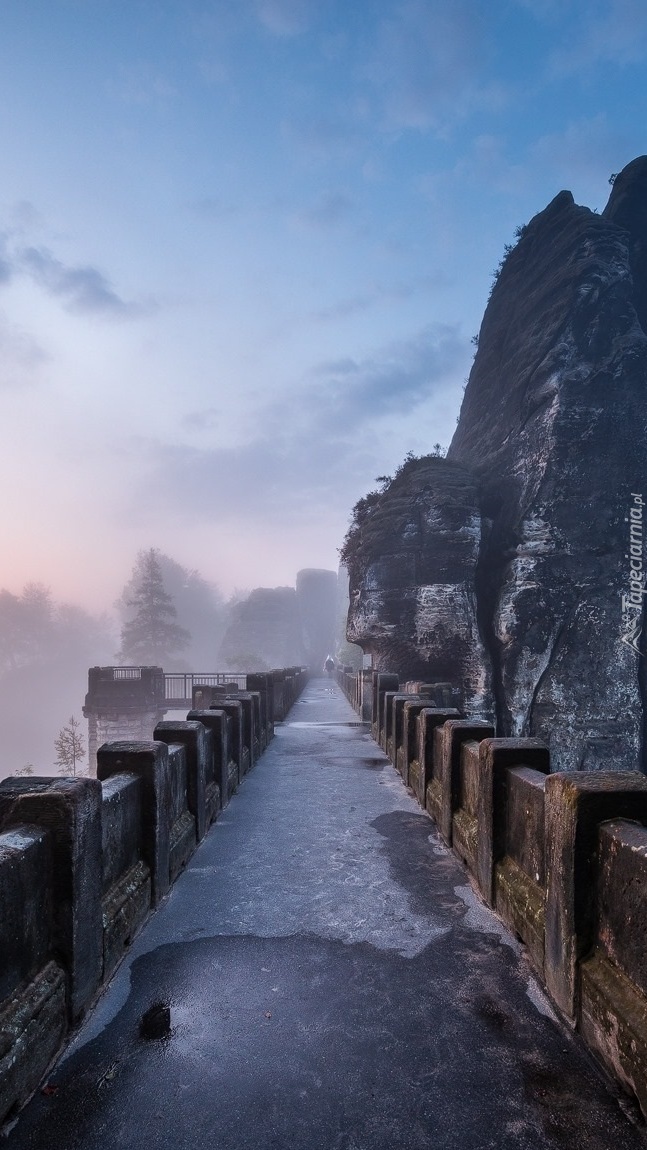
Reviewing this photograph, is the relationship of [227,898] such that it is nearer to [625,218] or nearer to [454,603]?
[454,603]

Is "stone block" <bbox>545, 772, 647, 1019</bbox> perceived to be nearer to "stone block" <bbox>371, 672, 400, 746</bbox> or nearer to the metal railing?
"stone block" <bbox>371, 672, 400, 746</bbox>

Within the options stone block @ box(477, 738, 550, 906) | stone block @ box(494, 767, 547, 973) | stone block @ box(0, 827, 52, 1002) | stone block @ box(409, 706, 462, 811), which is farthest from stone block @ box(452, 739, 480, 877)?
stone block @ box(0, 827, 52, 1002)

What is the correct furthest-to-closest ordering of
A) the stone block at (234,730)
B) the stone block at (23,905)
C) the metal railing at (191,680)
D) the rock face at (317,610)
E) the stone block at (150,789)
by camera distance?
the rock face at (317,610) < the metal railing at (191,680) < the stone block at (234,730) < the stone block at (150,789) < the stone block at (23,905)

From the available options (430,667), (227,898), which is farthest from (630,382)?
(227,898)

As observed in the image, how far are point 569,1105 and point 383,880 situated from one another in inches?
101

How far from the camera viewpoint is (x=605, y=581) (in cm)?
2367

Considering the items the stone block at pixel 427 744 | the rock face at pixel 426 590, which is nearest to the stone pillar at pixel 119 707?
the rock face at pixel 426 590

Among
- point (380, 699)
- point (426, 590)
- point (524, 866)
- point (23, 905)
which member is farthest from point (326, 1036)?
point (426, 590)

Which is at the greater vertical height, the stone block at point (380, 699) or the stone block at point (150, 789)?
the stone block at point (150, 789)

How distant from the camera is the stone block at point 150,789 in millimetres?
4285

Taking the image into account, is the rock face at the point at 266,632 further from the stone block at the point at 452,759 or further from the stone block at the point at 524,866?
the stone block at the point at 524,866

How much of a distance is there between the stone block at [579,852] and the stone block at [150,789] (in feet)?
9.33

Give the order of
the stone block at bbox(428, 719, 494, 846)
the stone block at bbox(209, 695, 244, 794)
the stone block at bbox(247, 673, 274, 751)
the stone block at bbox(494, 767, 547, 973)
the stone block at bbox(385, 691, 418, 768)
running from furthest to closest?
the stone block at bbox(247, 673, 274, 751) → the stone block at bbox(385, 691, 418, 768) → the stone block at bbox(209, 695, 244, 794) → the stone block at bbox(428, 719, 494, 846) → the stone block at bbox(494, 767, 547, 973)

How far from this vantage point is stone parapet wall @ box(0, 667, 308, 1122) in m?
2.43
